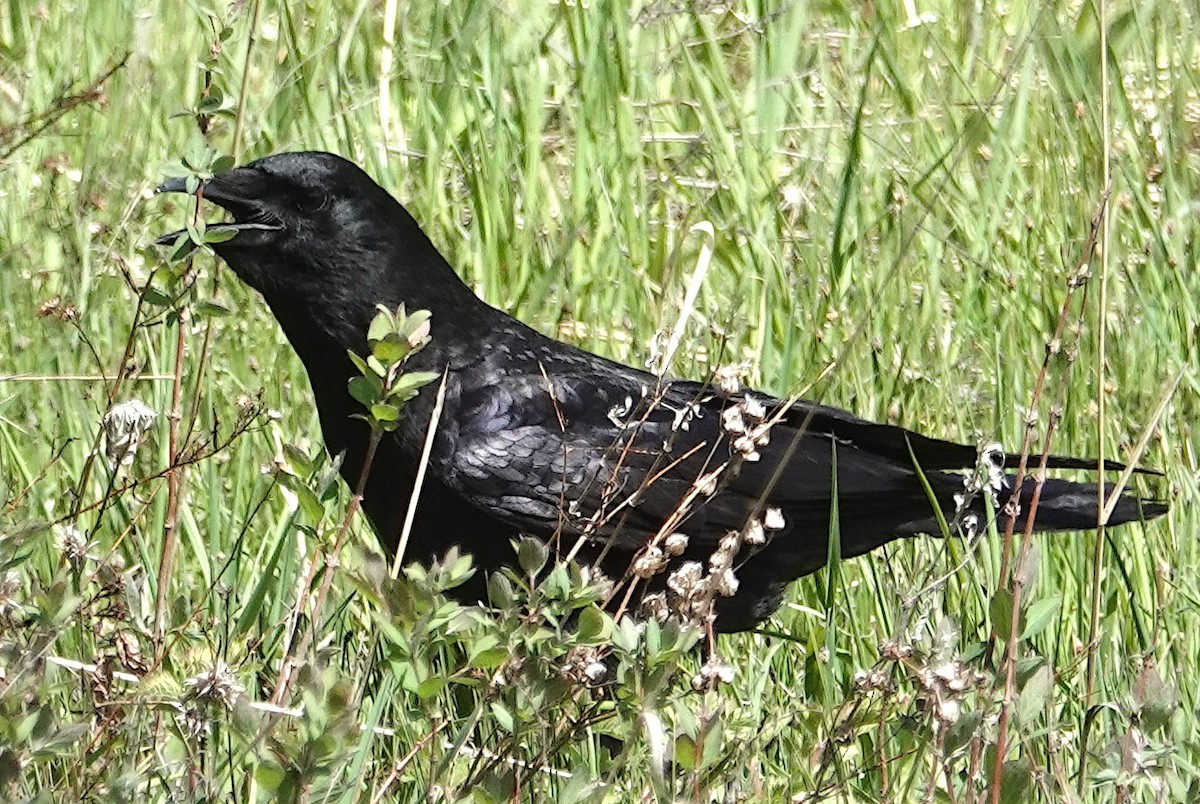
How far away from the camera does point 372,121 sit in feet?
18.2

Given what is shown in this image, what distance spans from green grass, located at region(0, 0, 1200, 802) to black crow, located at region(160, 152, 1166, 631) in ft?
0.44

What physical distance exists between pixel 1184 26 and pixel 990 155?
115cm

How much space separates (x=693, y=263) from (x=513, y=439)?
1.42 m

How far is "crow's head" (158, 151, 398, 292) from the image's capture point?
3.63 m

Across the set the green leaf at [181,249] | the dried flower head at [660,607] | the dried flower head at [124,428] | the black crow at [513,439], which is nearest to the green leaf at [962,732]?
the dried flower head at [660,607]

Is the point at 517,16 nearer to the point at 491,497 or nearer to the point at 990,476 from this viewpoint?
the point at 491,497

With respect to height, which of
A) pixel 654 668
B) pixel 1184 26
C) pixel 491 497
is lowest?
pixel 491 497

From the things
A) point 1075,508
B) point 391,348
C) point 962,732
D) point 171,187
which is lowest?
point 1075,508

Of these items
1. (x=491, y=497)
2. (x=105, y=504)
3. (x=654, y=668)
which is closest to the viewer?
(x=654, y=668)

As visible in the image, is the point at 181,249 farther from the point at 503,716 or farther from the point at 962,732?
the point at 962,732

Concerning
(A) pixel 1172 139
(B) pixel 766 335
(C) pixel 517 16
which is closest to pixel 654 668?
(B) pixel 766 335

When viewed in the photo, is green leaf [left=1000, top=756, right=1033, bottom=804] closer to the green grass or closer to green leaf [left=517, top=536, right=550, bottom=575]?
the green grass

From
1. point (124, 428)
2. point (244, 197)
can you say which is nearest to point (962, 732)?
point (124, 428)

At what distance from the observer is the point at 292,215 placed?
3.71m
